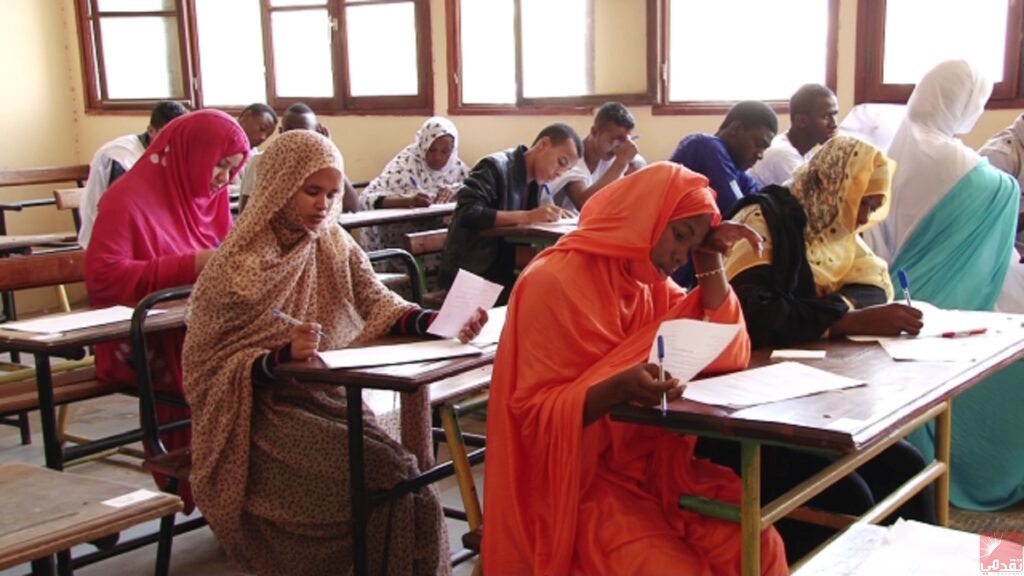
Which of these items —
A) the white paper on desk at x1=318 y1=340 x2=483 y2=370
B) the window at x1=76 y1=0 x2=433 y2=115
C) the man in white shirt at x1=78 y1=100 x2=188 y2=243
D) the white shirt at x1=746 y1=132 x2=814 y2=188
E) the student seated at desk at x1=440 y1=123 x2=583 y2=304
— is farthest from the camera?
the window at x1=76 y1=0 x2=433 y2=115

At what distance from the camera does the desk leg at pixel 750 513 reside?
1748mm

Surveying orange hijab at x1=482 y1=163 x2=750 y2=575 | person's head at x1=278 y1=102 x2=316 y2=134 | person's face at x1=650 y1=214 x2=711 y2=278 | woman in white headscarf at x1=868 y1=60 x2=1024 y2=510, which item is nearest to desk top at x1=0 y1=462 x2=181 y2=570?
orange hijab at x1=482 y1=163 x2=750 y2=575

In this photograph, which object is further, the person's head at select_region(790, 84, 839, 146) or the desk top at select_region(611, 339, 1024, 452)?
the person's head at select_region(790, 84, 839, 146)

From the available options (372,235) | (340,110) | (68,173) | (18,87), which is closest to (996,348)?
(372,235)

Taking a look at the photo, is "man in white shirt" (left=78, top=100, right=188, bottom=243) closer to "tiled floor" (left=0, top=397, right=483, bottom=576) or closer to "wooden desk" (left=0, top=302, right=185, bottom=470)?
"tiled floor" (left=0, top=397, right=483, bottom=576)

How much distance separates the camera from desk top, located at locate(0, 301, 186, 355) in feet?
8.49

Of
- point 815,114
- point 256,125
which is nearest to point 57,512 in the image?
point 815,114

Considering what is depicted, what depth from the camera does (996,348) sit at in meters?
2.27

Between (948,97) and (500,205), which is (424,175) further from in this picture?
(948,97)

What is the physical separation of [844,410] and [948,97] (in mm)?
2431

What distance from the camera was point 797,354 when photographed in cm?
224

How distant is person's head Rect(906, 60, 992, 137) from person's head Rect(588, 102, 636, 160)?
4.86 ft

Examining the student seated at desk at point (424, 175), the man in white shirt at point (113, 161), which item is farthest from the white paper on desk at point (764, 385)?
the man in white shirt at point (113, 161)

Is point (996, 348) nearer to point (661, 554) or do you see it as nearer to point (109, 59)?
point (661, 554)
